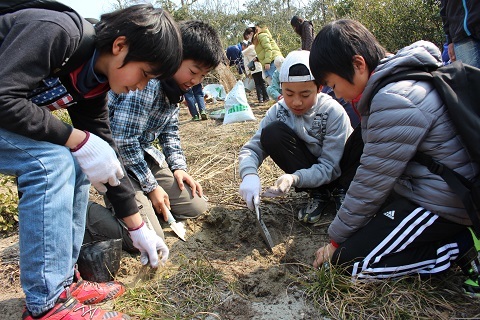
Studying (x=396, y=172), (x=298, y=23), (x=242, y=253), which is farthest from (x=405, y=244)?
(x=298, y=23)

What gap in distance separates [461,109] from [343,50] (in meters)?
0.52

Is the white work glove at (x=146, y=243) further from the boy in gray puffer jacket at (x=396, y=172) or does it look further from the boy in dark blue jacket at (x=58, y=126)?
the boy in gray puffer jacket at (x=396, y=172)

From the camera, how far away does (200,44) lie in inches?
83.0

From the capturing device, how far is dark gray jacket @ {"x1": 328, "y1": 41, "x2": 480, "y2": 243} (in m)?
1.50

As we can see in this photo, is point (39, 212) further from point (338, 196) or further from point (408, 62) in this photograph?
point (338, 196)

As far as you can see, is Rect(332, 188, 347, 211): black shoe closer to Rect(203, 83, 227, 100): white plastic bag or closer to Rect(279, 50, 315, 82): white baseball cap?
Rect(279, 50, 315, 82): white baseball cap

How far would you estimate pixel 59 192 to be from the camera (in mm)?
1367

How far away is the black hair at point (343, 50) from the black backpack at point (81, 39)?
36.7 inches

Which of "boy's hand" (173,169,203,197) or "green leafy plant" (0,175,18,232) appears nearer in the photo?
"green leafy plant" (0,175,18,232)

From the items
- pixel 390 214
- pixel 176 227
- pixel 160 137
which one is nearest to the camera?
pixel 390 214

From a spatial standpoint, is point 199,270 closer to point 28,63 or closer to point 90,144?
point 90,144

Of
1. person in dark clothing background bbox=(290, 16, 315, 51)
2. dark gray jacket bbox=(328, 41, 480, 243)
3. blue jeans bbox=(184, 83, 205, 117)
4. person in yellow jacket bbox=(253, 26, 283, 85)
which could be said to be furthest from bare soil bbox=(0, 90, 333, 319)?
person in yellow jacket bbox=(253, 26, 283, 85)

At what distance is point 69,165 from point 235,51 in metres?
10.2

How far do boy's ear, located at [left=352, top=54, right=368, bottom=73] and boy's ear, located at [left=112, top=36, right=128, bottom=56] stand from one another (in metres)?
0.94
